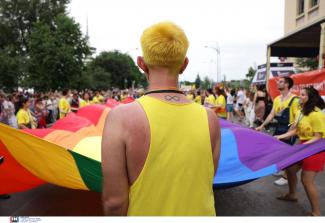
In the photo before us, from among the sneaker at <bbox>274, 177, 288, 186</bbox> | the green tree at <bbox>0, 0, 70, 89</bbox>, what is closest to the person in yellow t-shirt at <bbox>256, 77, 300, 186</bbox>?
the sneaker at <bbox>274, 177, 288, 186</bbox>

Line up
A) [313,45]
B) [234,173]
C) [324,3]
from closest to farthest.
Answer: [234,173] < [313,45] < [324,3]

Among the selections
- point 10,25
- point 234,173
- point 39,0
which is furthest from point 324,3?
point 10,25

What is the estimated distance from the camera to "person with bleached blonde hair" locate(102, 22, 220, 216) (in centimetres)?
141

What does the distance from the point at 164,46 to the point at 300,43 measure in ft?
38.6

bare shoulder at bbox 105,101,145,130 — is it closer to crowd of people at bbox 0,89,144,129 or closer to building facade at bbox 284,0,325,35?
crowd of people at bbox 0,89,144,129

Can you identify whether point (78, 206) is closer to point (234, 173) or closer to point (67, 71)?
point (234, 173)

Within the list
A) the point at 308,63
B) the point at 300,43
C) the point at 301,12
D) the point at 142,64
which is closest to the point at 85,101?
the point at 300,43

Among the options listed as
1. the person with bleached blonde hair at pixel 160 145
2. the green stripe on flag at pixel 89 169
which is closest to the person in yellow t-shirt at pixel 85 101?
the green stripe on flag at pixel 89 169

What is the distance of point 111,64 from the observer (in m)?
67.4

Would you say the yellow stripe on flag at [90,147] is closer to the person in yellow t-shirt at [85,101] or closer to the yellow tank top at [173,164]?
the yellow tank top at [173,164]

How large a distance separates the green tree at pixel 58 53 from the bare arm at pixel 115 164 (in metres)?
23.3

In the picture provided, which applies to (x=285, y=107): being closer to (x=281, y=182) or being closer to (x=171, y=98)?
(x=281, y=182)

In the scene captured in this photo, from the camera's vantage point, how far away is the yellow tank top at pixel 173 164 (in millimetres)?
1424

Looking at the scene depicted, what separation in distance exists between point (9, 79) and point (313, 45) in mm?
25722
